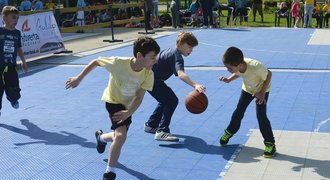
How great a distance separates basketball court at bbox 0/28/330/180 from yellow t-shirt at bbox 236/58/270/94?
86 cm

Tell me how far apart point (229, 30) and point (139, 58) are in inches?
744

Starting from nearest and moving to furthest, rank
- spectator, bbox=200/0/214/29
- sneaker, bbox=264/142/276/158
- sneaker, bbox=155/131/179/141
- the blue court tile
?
the blue court tile
sneaker, bbox=264/142/276/158
sneaker, bbox=155/131/179/141
spectator, bbox=200/0/214/29

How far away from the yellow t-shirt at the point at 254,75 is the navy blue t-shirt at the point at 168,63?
823 mm

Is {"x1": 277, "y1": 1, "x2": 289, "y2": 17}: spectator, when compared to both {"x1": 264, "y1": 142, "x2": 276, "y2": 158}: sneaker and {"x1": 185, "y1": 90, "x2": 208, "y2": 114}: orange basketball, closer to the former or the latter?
{"x1": 264, "y1": 142, "x2": 276, "y2": 158}: sneaker

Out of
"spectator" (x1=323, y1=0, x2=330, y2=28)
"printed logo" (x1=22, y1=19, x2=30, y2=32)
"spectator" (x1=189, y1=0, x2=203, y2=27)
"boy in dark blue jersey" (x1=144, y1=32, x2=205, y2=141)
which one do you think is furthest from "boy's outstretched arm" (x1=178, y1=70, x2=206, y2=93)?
"spectator" (x1=323, y1=0, x2=330, y2=28)

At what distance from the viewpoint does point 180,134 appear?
24.4 feet

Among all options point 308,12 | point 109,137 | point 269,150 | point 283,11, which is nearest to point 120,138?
point 109,137

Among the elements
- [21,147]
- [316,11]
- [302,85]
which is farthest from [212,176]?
[316,11]

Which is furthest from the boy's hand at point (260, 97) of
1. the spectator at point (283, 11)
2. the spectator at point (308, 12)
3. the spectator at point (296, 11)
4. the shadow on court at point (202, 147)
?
the spectator at point (283, 11)

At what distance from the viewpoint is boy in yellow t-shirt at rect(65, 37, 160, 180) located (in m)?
5.37

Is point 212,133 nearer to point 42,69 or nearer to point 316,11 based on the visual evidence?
point 42,69

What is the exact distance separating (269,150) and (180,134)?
62.3 inches

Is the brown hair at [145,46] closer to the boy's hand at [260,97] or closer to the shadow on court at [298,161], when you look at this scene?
the boy's hand at [260,97]

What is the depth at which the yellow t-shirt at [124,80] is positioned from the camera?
18.0ft
